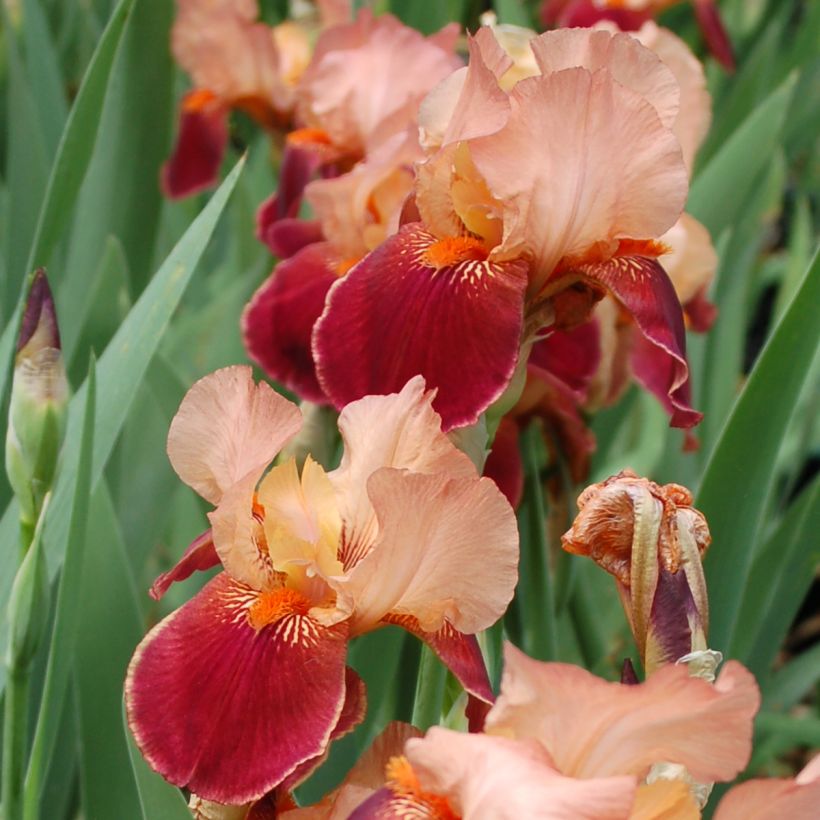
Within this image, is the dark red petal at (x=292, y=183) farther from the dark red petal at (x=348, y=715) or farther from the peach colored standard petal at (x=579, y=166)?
the dark red petal at (x=348, y=715)

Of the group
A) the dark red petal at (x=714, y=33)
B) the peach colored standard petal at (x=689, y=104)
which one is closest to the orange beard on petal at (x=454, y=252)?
the peach colored standard petal at (x=689, y=104)

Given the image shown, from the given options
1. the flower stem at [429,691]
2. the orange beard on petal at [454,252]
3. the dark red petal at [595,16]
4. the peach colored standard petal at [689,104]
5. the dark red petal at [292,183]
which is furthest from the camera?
the dark red petal at [595,16]

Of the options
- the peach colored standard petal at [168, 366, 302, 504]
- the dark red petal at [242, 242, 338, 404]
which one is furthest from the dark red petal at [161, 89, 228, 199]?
the peach colored standard petal at [168, 366, 302, 504]

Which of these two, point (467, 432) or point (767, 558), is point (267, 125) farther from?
point (467, 432)

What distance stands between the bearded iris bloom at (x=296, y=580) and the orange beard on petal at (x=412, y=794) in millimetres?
66

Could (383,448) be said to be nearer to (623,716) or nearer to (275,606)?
(275,606)

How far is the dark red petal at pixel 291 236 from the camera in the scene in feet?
3.86

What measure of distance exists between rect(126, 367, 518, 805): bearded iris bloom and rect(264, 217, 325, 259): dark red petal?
0.54m

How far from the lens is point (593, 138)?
0.71 m

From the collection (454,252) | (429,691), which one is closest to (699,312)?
(454,252)

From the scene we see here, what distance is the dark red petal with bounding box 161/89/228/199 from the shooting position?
5.08 ft

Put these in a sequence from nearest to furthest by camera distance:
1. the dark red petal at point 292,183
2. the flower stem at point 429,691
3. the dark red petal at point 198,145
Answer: the flower stem at point 429,691, the dark red petal at point 292,183, the dark red petal at point 198,145

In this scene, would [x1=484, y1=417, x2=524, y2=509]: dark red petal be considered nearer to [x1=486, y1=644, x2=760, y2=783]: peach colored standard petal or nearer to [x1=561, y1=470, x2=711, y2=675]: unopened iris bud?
[x1=561, y1=470, x2=711, y2=675]: unopened iris bud

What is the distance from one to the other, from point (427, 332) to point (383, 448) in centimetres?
13
